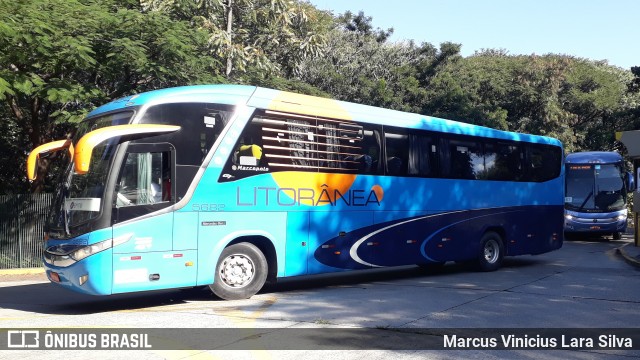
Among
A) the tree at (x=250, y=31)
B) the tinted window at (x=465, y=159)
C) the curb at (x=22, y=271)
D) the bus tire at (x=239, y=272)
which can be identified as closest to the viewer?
the bus tire at (x=239, y=272)

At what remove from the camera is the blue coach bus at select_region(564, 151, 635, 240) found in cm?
2569

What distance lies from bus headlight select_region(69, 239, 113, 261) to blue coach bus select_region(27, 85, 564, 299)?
2 cm

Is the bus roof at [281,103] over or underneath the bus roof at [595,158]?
over

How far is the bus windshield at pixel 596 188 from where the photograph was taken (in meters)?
25.8

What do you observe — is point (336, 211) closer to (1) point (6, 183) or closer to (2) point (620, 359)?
(2) point (620, 359)

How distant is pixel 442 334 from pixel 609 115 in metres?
44.1

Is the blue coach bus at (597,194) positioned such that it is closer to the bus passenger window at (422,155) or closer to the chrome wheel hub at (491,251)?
the chrome wheel hub at (491,251)

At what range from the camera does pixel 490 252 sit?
15.9 meters

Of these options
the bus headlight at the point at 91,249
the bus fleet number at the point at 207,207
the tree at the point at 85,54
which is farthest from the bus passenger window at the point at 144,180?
the tree at the point at 85,54

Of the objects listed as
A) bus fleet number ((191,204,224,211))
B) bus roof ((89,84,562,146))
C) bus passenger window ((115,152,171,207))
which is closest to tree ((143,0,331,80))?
bus roof ((89,84,562,146))

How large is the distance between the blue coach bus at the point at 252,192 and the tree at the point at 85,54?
5712 millimetres

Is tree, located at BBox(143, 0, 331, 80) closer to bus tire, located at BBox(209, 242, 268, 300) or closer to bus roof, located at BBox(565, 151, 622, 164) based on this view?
bus tire, located at BBox(209, 242, 268, 300)

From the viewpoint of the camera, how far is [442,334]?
311 inches

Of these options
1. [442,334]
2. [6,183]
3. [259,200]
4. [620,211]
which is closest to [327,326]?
[442,334]
